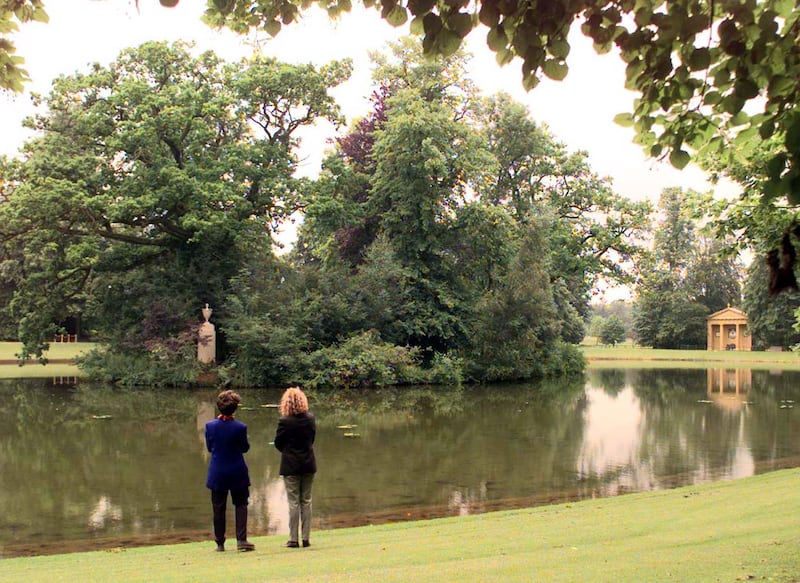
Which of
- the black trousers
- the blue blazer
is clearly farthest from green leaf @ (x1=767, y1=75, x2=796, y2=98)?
the black trousers

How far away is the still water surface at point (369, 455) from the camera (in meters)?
10.1

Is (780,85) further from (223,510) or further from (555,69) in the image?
(223,510)

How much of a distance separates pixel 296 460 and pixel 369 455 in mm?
7090

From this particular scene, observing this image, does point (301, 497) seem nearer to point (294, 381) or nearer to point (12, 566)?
point (12, 566)

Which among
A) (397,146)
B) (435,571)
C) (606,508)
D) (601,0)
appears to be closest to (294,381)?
(397,146)

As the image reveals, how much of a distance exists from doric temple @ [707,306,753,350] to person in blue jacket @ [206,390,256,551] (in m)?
75.0

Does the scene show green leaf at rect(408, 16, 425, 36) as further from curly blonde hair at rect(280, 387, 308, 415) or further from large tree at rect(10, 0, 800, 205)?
curly blonde hair at rect(280, 387, 308, 415)

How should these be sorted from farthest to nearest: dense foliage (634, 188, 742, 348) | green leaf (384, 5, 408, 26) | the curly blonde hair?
1. dense foliage (634, 188, 742, 348)
2. the curly blonde hair
3. green leaf (384, 5, 408, 26)

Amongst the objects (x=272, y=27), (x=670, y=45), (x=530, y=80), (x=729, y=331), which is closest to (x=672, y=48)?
(x=670, y=45)

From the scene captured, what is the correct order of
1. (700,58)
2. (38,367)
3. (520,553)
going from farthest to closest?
(38,367) < (520,553) < (700,58)

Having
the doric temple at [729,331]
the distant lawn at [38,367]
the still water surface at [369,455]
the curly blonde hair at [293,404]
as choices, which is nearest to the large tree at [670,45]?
the curly blonde hair at [293,404]

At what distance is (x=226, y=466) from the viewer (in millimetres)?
7629

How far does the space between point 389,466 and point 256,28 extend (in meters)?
9.31

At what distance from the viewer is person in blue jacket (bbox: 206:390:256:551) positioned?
7.57 metres
